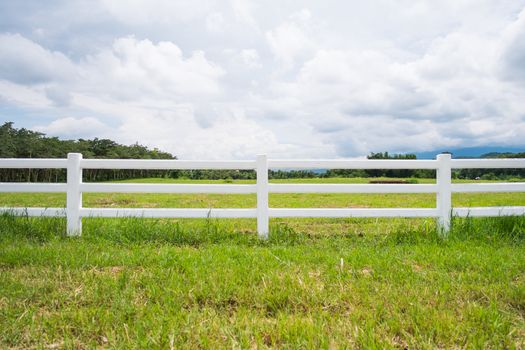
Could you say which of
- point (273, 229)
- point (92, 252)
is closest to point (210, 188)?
point (273, 229)

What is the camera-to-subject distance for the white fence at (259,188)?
690cm

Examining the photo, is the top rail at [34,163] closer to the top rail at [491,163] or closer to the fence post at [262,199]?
the fence post at [262,199]

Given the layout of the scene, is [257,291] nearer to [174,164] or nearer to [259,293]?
[259,293]

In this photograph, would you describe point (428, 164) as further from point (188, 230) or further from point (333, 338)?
point (333, 338)

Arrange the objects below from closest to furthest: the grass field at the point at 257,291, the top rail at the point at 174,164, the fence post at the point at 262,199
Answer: the grass field at the point at 257,291
the fence post at the point at 262,199
the top rail at the point at 174,164

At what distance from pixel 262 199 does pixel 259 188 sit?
0.67 feet

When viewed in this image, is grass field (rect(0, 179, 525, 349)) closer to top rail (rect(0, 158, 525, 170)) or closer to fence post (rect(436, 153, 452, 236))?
fence post (rect(436, 153, 452, 236))

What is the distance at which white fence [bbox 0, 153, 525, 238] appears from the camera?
6898 millimetres

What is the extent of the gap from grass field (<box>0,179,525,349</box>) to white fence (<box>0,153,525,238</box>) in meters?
0.52

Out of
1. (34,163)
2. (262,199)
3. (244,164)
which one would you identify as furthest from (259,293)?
(34,163)

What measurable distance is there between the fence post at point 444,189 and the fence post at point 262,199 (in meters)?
3.24

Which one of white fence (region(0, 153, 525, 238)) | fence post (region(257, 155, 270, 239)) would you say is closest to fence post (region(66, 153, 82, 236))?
white fence (region(0, 153, 525, 238))

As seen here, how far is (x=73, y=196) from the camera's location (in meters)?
6.99

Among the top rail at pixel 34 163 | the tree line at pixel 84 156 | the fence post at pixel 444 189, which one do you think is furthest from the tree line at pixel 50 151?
the fence post at pixel 444 189
